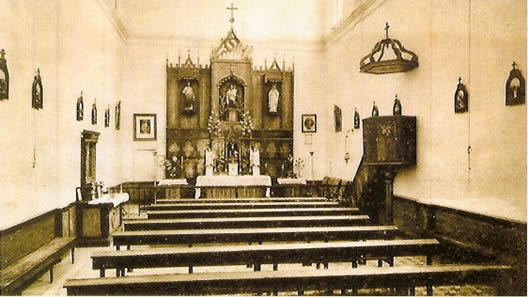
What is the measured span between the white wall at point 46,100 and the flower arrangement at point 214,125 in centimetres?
389

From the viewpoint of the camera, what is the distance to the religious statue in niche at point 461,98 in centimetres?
682

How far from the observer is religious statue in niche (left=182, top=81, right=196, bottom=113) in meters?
14.1

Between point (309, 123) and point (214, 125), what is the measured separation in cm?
313

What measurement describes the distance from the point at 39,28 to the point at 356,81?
25.4ft

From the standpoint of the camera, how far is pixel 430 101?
804cm

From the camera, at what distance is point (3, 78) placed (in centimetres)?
513

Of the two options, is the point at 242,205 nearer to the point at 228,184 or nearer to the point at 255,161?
the point at 228,184

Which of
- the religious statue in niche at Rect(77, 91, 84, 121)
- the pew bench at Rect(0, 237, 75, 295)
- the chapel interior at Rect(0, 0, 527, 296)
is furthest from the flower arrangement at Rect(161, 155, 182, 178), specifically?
the pew bench at Rect(0, 237, 75, 295)

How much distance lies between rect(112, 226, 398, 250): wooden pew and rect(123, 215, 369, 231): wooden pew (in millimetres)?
642

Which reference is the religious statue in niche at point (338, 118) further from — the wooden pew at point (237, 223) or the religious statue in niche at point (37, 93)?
the religious statue in niche at point (37, 93)

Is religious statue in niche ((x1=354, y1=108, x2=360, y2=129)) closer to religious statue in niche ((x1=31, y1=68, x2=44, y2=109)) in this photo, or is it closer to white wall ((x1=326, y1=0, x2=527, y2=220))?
white wall ((x1=326, y1=0, x2=527, y2=220))

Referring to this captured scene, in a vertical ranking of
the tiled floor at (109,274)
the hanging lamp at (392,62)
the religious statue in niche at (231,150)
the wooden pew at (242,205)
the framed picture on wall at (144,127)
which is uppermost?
the hanging lamp at (392,62)

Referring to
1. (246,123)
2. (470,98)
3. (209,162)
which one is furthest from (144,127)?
(470,98)

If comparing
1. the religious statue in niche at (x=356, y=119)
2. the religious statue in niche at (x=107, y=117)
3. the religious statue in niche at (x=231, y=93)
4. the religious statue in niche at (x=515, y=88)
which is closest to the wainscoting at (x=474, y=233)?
the religious statue in niche at (x=515, y=88)
